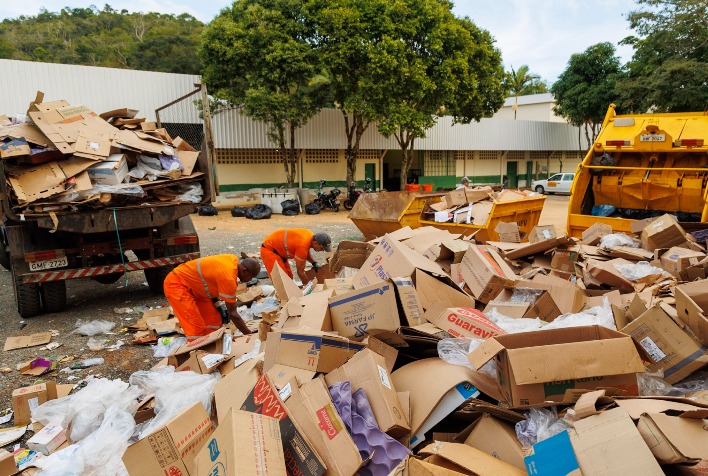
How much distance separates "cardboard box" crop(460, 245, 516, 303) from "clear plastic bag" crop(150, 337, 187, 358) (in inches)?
99.9

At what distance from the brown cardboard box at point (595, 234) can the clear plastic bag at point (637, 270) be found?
108 centimetres

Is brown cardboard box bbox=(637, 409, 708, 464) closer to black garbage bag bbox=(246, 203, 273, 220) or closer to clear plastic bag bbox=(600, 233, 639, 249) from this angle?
clear plastic bag bbox=(600, 233, 639, 249)

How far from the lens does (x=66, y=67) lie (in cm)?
1424

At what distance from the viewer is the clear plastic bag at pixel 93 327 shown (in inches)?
190

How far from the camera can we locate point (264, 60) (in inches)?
575

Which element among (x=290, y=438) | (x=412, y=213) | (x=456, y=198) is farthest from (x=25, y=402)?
(x=456, y=198)

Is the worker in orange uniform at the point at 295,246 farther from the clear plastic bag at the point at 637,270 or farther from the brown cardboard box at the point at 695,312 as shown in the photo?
the brown cardboard box at the point at 695,312

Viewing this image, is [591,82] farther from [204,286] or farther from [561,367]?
[561,367]

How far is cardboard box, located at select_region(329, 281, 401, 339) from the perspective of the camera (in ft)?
9.29

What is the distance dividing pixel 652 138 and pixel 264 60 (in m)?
11.2

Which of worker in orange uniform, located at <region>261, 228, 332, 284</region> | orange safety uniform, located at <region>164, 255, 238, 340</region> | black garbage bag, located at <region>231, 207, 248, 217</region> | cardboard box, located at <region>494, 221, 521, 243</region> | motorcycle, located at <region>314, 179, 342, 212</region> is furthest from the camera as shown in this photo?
motorcycle, located at <region>314, 179, 342, 212</region>

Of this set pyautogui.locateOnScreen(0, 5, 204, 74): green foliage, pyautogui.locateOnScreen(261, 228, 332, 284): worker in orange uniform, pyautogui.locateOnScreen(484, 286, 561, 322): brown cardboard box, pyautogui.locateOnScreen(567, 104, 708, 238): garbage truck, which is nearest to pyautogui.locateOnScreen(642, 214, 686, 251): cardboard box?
pyautogui.locateOnScreen(567, 104, 708, 238): garbage truck

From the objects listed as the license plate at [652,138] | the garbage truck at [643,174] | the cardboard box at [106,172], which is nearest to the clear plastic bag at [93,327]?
the cardboard box at [106,172]

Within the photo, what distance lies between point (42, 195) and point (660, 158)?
7.57 metres
